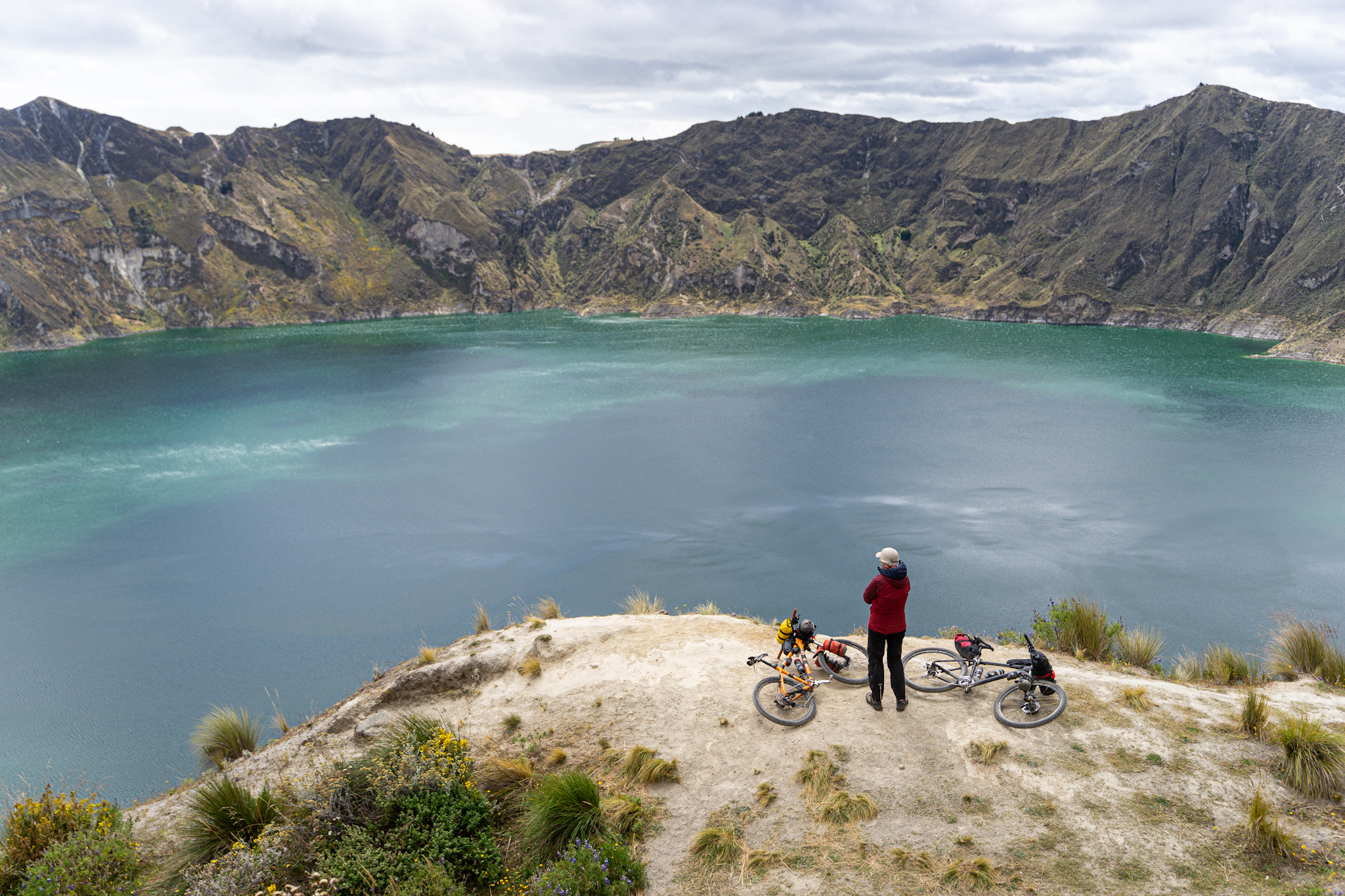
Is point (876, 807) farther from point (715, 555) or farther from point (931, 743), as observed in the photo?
point (715, 555)

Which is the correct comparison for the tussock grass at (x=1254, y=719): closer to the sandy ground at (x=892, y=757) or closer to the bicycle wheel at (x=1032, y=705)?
the sandy ground at (x=892, y=757)

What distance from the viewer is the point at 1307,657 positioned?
12.0 metres

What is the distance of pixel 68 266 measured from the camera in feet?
455

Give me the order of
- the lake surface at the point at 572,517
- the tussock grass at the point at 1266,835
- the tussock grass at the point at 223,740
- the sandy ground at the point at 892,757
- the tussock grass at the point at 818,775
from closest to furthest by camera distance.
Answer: the tussock grass at the point at 1266,835 → the sandy ground at the point at 892,757 → the tussock grass at the point at 818,775 → the tussock grass at the point at 223,740 → the lake surface at the point at 572,517

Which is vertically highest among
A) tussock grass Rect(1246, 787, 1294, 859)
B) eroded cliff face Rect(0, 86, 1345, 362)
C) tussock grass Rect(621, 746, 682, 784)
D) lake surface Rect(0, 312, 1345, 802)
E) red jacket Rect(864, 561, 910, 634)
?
eroded cliff face Rect(0, 86, 1345, 362)

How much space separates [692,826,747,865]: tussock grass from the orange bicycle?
2214 mm

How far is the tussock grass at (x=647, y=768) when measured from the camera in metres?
9.23

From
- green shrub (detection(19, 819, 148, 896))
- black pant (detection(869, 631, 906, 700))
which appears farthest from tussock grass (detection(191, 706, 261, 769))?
black pant (detection(869, 631, 906, 700))

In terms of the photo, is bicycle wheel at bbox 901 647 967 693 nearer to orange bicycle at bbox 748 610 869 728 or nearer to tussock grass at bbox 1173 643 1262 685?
orange bicycle at bbox 748 610 869 728

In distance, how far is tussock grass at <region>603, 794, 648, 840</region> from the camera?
27.4 feet

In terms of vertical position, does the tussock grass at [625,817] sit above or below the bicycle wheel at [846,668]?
below

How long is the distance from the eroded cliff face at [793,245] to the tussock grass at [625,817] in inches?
4412

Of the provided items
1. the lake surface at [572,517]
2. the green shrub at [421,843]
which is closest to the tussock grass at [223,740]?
the lake surface at [572,517]

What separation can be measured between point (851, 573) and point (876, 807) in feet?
65.5
